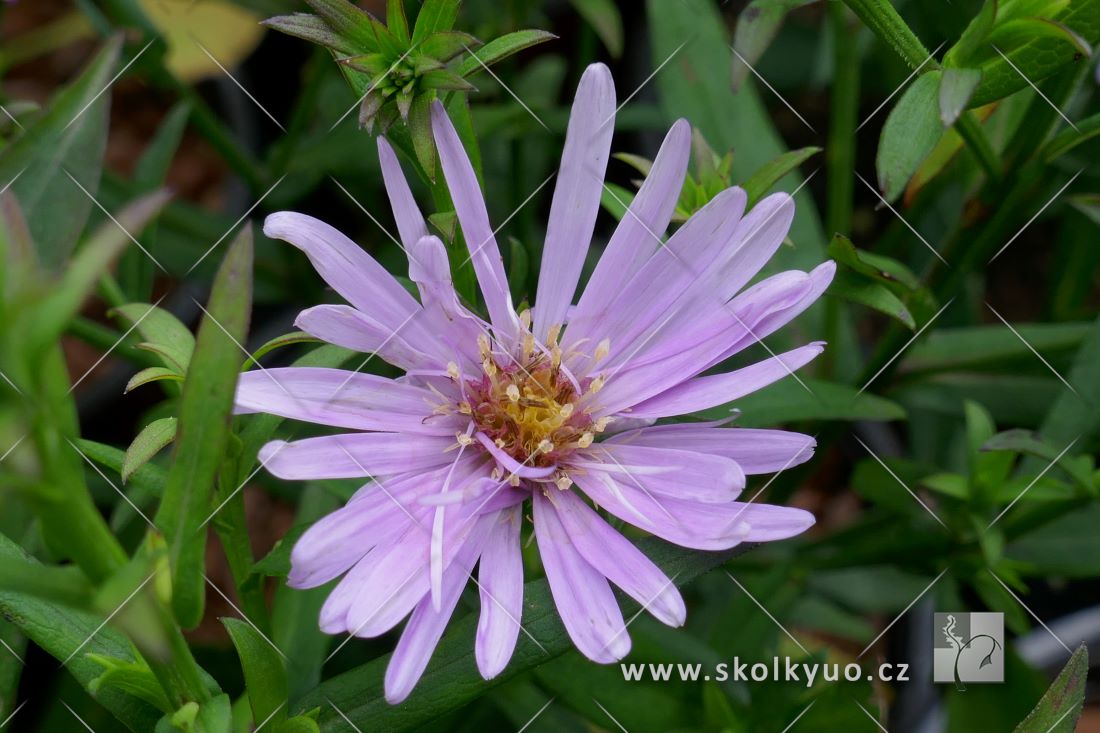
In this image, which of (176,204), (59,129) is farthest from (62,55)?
(59,129)

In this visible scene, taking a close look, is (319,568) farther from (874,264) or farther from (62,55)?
(62,55)

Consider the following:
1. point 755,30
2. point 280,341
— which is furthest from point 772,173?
point 280,341

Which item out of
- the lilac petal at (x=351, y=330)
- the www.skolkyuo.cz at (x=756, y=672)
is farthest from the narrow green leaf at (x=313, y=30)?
the www.skolkyuo.cz at (x=756, y=672)

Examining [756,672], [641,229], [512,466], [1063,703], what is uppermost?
[641,229]

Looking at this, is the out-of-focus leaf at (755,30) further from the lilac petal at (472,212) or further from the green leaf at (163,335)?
the green leaf at (163,335)

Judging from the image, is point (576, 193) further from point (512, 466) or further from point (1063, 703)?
point (1063, 703)

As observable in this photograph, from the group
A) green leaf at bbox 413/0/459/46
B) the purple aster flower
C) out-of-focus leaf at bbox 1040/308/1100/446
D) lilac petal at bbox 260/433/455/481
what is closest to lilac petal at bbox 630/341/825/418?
the purple aster flower

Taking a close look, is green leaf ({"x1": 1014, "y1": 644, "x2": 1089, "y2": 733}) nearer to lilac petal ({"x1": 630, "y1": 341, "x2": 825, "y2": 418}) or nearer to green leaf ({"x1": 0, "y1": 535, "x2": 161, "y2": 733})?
lilac petal ({"x1": 630, "y1": 341, "x2": 825, "y2": 418})
